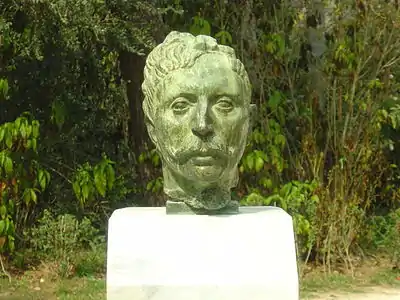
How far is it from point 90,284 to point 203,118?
130 inches

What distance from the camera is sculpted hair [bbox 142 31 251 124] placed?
3729 millimetres

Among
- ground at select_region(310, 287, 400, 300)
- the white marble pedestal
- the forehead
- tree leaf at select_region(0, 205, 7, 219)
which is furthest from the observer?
tree leaf at select_region(0, 205, 7, 219)

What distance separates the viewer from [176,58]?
3744 mm

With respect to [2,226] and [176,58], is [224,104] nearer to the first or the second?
[176,58]

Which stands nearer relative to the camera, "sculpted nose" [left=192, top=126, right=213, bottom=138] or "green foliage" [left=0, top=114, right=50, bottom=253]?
"sculpted nose" [left=192, top=126, right=213, bottom=138]

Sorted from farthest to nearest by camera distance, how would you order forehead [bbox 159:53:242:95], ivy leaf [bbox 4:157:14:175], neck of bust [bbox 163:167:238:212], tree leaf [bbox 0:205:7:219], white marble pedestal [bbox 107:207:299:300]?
tree leaf [bbox 0:205:7:219] → ivy leaf [bbox 4:157:14:175] → neck of bust [bbox 163:167:238:212] → forehead [bbox 159:53:242:95] → white marble pedestal [bbox 107:207:299:300]

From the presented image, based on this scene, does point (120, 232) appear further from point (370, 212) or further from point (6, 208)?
point (370, 212)

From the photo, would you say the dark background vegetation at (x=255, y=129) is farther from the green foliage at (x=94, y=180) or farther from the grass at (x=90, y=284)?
the grass at (x=90, y=284)

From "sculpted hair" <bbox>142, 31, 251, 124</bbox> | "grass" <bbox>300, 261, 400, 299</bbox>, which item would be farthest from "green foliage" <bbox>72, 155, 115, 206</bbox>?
"sculpted hair" <bbox>142, 31, 251, 124</bbox>

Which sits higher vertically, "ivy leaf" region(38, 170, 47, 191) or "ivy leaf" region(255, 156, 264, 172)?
"ivy leaf" region(255, 156, 264, 172)

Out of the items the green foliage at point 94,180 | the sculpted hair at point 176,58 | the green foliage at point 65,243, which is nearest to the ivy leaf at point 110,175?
the green foliage at point 94,180

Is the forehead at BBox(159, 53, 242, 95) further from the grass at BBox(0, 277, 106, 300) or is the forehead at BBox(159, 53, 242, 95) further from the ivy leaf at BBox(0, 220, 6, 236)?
the ivy leaf at BBox(0, 220, 6, 236)

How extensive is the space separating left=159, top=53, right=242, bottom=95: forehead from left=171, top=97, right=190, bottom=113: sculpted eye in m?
0.05

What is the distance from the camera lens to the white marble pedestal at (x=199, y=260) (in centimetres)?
353
